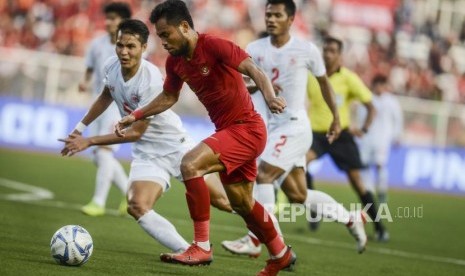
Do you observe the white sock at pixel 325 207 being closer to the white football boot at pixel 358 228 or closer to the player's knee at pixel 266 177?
the white football boot at pixel 358 228

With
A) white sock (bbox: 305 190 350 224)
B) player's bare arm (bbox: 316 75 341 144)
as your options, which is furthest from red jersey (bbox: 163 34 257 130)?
white sock (bbox: 305 190 350 224)

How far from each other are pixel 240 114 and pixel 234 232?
473 centimetres

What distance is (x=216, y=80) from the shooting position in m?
7.54

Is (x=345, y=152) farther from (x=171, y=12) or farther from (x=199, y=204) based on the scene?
(x=171, y=12)

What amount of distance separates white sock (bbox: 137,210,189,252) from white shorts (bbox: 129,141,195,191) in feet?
1.41

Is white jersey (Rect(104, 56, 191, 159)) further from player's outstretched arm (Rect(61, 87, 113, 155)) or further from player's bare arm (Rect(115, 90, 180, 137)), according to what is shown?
player's bare arm (Rect(115, 90, 180, 137))

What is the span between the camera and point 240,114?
761 cm

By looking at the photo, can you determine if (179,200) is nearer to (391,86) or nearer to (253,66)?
(253,66)

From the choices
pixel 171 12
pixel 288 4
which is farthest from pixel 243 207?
pixel 288 4

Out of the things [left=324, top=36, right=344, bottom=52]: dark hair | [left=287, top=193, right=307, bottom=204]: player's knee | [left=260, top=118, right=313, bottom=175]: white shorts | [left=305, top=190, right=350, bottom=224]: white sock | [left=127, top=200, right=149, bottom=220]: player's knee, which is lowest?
[left=305, top=190, right=350, bottom=224]: white sock

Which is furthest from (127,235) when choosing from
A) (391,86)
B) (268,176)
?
(391,86)

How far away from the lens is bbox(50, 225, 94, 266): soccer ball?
7.51 m

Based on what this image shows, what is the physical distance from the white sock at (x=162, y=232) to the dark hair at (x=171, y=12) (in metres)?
1.85

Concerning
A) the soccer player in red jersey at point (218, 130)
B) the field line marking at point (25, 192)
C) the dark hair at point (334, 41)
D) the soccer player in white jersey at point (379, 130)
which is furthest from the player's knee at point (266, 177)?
the soccer player in white jersey at point (379, 130)
